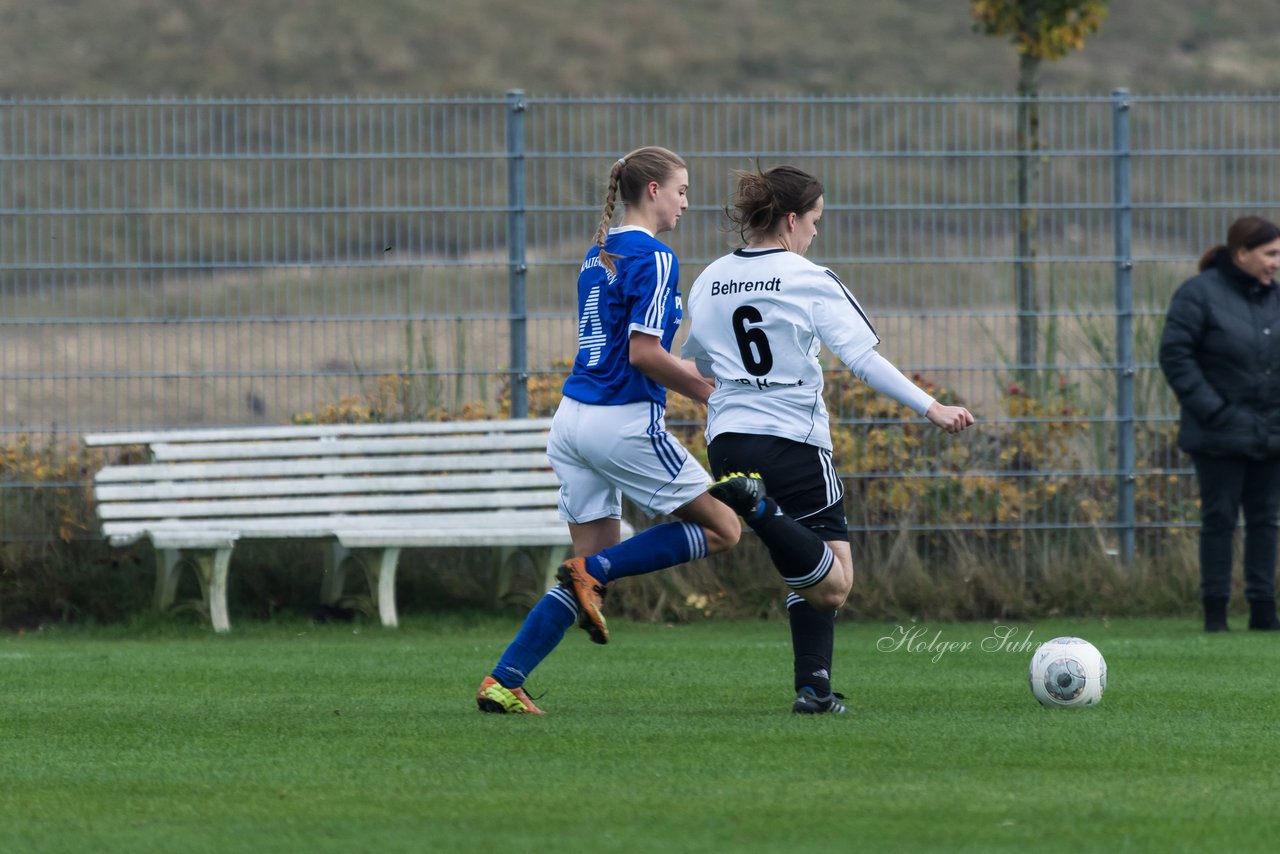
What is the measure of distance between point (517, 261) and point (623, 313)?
4797mm

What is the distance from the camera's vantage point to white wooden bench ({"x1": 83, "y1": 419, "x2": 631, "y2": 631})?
10.7 metres

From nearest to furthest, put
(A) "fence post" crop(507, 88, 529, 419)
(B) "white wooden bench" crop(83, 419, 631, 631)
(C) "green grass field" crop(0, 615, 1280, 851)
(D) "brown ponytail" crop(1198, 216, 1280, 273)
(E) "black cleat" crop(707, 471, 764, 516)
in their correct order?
(C) "green grass field" crop(0, 615, 1280, 851), (E) "black cleat" crop(707, 471, 764, 516), (D) "brown ponytail" crop(1198, 216, 1280, 273), (B) "white wooden bench" crop(83, 419, 631, 631), (A) "fence post" crop(507, 88, 529, 419)

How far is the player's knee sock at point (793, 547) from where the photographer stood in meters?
6.57

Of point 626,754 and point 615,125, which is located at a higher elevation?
point 615,125

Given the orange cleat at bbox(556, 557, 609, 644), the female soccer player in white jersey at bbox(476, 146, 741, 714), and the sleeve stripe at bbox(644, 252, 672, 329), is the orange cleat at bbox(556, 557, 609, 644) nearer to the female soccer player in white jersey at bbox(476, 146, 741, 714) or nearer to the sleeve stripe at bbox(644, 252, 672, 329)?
the female soccer player in white jersey at bbox(476, 146, 741, 714)

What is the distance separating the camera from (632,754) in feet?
19.9

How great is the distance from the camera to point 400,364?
11.7 metres

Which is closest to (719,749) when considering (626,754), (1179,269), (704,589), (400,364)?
(626,754)

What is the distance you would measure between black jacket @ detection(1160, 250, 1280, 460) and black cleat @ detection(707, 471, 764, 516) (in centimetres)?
448

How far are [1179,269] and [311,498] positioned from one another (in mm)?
5065

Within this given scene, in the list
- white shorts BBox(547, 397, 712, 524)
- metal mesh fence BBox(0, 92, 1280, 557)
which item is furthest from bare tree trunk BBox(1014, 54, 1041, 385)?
white shorts BBox(547, 397, 712, 524)

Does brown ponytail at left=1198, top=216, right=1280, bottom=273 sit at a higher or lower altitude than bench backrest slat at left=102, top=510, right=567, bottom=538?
higher

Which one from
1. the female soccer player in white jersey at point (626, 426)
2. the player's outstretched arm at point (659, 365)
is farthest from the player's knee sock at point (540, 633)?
the player's outstretched arm at point (659, 365)

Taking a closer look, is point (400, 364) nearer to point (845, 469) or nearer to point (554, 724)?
point (845, 469)
